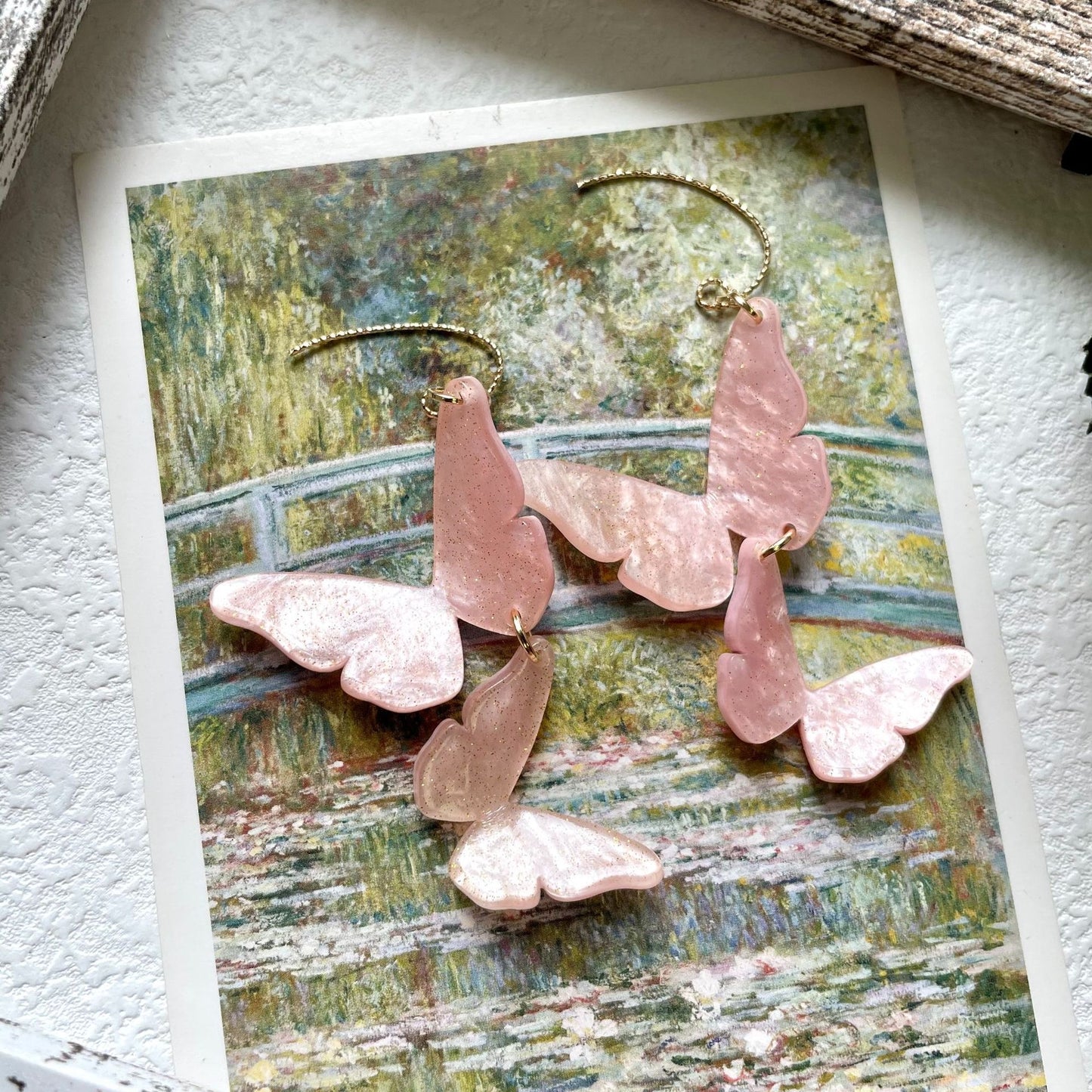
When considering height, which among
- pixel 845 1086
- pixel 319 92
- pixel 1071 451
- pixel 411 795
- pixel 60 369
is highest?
pixel 319 92

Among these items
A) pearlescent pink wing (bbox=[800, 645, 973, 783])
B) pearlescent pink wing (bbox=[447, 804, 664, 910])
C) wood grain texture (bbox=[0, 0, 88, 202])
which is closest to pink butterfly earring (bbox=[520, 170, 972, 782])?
pearlescent pink wing (bbox=[800, 645, 973, 783])

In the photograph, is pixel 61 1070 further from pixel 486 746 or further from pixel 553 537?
pixel 553 537

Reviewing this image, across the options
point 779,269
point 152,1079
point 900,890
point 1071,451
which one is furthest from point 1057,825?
point 152,1079

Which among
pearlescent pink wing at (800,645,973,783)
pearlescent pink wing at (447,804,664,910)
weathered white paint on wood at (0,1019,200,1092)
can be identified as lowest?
weathered white paint on wood at (0,1019,200,1092)

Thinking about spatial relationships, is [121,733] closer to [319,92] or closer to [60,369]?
[60,369]

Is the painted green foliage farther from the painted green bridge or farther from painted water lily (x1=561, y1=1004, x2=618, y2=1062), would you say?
painted water lily (x1=561, y1=1004, x2=618, y2=1062)

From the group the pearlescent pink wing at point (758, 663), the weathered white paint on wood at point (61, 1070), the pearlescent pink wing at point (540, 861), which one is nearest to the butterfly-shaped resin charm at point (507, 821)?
the pearlescent pink wing at point (540, 861)

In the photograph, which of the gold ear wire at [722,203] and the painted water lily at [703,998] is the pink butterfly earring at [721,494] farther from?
the painted water lily at [703,998]
